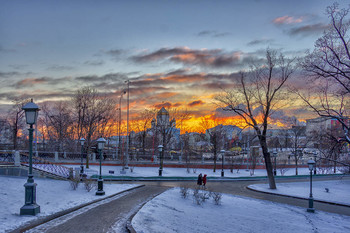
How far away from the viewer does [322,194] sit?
1050 inches

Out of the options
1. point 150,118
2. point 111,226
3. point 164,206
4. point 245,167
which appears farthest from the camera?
point 150,118

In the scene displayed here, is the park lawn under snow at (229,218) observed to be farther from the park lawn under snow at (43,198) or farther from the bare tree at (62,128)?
the bare tree at (62,128)

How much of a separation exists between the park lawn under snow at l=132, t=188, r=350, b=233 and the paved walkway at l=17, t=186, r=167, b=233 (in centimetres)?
65

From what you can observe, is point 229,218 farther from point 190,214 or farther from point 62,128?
point 62,128

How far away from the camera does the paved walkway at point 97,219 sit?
396 inches

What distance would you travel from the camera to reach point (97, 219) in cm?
1164

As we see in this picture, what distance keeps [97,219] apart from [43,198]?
5340 mm

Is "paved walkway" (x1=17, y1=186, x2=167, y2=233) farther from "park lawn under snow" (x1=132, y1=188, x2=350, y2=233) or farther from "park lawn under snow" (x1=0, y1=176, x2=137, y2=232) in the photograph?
"park lawn under snow" (x1=0, y1=176, x2=137, y2=232)

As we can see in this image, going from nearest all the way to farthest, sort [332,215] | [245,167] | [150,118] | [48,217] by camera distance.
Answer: [48,217] < [332,215] < [245,167] < [150,118]

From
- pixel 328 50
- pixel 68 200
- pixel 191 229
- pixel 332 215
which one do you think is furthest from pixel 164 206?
pixel 328 50

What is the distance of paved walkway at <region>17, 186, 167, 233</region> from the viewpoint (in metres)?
10.1

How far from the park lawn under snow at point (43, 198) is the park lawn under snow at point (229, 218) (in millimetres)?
3827

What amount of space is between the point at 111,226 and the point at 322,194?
73.7 feet

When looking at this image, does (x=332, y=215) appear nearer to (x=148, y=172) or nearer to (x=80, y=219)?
(x=80, y=219)
